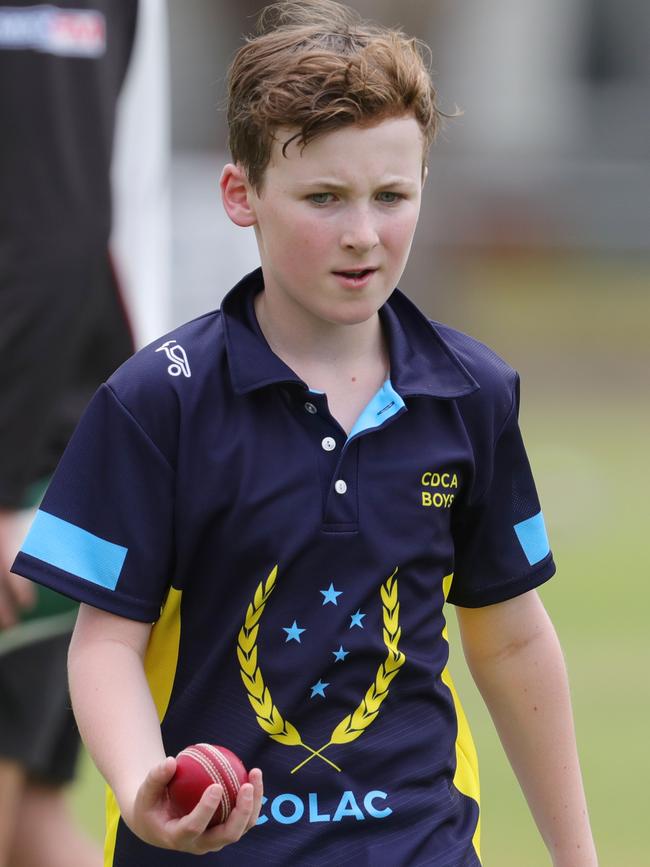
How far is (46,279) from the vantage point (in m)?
3.62

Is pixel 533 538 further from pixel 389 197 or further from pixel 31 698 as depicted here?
pixel 31 698

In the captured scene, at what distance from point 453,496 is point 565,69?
75.4ft

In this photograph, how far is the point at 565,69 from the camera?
25047mm

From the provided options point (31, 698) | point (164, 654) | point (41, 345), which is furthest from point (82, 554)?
point (31, 698)

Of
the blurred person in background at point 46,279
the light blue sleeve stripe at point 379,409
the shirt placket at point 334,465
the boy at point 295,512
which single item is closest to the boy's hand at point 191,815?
the boy at point 295,512

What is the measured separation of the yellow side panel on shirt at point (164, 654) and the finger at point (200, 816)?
45 centimetres

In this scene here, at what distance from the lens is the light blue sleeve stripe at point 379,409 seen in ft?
9.00

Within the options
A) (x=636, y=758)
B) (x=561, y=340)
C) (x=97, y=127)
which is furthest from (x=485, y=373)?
(x=561, y=340)

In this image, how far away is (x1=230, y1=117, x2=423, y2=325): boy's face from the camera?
2639 millimetres

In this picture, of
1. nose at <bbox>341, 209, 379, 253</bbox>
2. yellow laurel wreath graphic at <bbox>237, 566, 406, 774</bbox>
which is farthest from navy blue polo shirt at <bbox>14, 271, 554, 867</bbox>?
nose at <bbox>341, 209, 379, 253</bbox>

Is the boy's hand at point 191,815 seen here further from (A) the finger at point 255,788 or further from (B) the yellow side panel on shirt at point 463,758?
(B) the yellow side panel on shirt at point 463,758

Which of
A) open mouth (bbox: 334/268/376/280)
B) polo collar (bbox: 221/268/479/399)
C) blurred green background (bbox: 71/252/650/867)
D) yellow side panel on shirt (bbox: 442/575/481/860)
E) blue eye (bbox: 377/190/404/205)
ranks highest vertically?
blue eye (bbox: 377/190/404/205)

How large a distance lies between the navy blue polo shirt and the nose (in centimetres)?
23

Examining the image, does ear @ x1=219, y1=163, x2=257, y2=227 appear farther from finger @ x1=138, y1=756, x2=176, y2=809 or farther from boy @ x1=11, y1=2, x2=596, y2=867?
finger @ x1=138, y1=756, x2=176, y2=809
